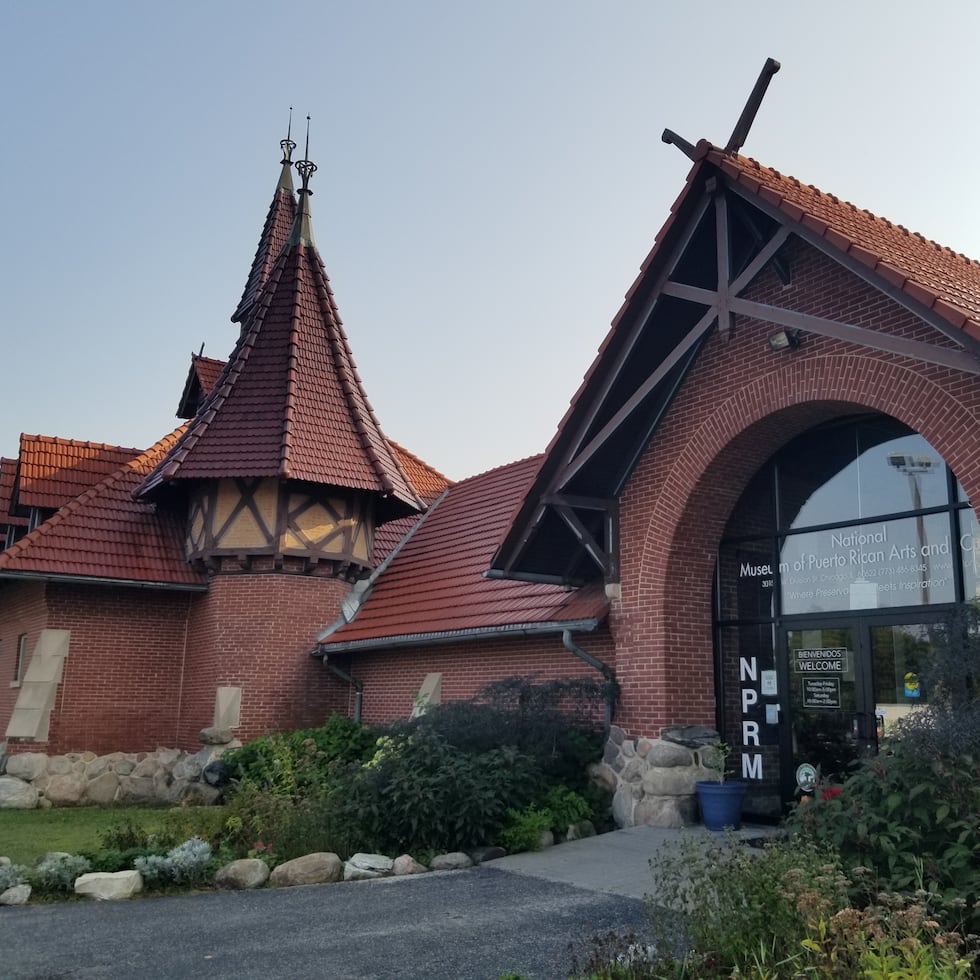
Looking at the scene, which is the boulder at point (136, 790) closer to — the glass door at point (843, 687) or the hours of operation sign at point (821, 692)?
the glass door at point (843, 687)

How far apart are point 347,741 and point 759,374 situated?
8323 millimetres

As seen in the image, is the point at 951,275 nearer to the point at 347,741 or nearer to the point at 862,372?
the point at 862,372

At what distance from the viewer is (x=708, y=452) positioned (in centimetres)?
1066

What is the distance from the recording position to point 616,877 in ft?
27.2

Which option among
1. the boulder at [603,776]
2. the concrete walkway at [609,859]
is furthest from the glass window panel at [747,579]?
the concrete walkway at [609,859]

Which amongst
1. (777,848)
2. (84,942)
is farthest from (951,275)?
(84,942)

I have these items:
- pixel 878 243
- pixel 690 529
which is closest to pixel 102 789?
pixel 690 529

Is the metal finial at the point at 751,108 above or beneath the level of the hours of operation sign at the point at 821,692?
above

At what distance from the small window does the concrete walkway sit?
11495 mm

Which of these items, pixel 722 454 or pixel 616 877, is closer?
pixel 616 877

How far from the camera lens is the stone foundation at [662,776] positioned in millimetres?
10406

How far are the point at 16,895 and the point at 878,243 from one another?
9513 millimetres

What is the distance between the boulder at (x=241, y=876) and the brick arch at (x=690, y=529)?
439 cm

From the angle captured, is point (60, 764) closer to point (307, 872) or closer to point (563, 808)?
point (307, 872)
